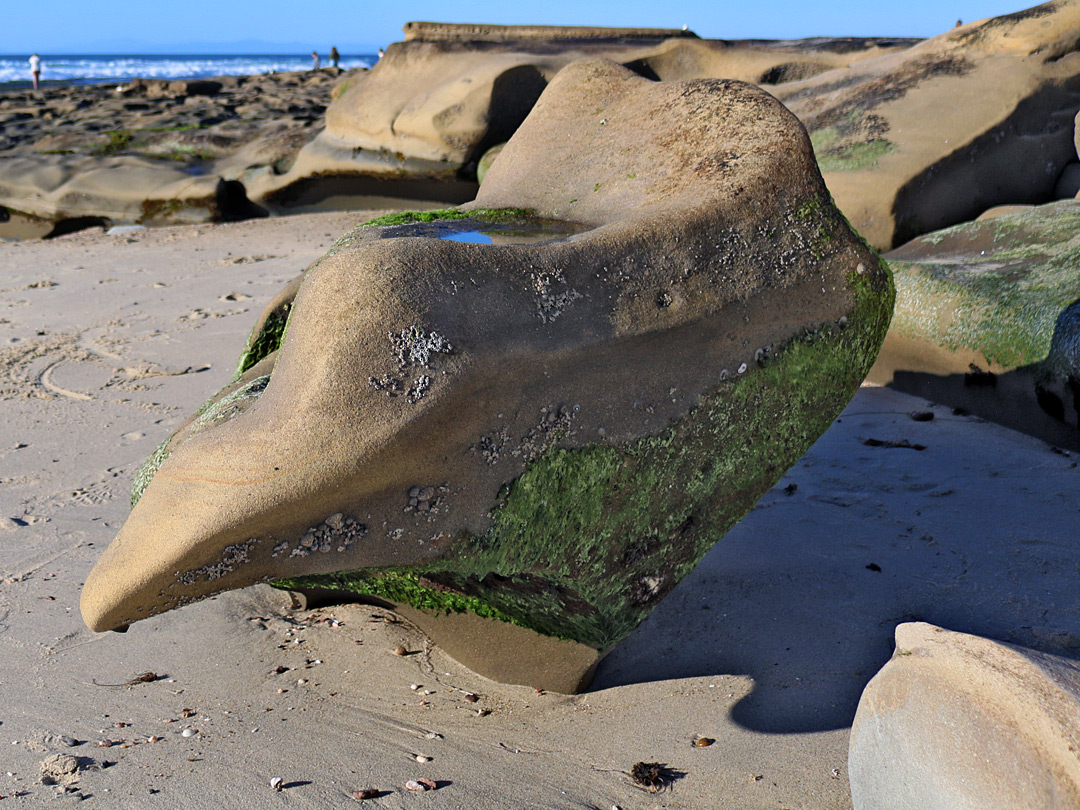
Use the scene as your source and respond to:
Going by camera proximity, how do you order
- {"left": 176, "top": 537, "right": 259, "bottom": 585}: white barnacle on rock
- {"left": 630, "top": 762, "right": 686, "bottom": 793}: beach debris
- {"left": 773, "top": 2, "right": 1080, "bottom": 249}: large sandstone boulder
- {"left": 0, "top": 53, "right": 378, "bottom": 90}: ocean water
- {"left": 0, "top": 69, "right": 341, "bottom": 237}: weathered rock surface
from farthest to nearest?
1. {"left": 0, "top": 53, "right": 378, "bottom": 90}: ocean water
2. {"left": 0, "top": 69, "right": 341, "bottom": 237}: weathered rock surface
3. {"left": 773, "top": 2, "right": 1080, "bottom": 249}: large sandstone boulder
4. {"left": 630, "top": 762, "right": 686, "bottom": 793}: beach debris
5. {"left": 176, "top": 537, "right": 259, "bottom": 585}: white barnacle on rock

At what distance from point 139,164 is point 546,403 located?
9217 millimetres

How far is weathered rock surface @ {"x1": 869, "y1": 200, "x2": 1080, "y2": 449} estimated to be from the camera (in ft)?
10.9

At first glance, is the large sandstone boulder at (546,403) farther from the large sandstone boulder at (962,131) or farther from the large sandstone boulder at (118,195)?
the large sandstone boulder at (118,195)

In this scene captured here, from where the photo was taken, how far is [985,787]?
129 centimetres

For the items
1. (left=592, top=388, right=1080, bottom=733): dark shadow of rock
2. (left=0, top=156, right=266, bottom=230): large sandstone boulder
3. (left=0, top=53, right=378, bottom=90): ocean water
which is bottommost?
(left=592, top=388, right=1080, bottom=733): dark shadow of rock

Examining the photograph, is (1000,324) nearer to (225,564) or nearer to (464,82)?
(225,564)

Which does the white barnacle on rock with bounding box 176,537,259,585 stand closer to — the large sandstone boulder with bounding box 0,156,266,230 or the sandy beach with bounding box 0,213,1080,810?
the sandy beach with bounding box 0,213,1080,810

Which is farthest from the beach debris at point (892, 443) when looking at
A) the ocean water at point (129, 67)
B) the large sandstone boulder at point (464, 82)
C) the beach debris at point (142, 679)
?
the ocean water at point (129, 67)

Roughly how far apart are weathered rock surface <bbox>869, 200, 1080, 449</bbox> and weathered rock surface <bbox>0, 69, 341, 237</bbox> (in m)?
7.01

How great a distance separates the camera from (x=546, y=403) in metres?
1.72

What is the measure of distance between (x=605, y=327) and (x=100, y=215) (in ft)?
29.0

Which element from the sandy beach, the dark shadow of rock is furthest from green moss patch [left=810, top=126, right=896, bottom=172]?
the dark shadow of rock

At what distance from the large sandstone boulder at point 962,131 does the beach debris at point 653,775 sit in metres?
3.87

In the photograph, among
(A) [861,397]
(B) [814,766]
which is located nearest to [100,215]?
(A) [861,397]
